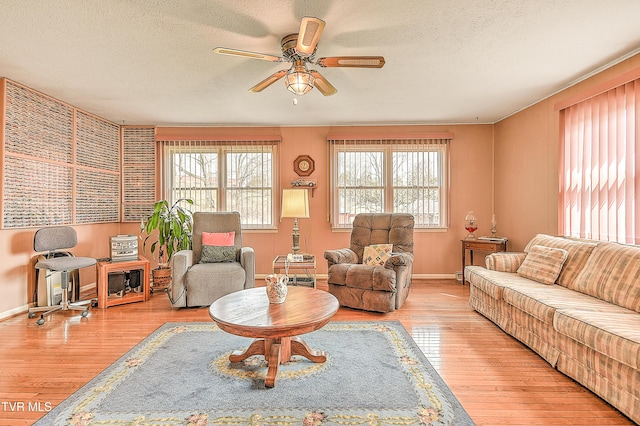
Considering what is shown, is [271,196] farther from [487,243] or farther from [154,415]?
[154,415]

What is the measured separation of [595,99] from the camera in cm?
311

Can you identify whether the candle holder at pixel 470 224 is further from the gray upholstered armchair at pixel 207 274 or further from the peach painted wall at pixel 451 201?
the gray upholstered armchair at pixel 207 274

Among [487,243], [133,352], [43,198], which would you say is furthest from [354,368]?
[43,198]

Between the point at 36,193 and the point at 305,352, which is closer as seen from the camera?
the point at 305,352

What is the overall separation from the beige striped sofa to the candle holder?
1224 millimetres

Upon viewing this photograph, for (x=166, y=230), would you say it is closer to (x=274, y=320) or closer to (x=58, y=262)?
(x=58, y=262)

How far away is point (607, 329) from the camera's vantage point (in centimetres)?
186

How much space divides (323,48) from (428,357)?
261 cm

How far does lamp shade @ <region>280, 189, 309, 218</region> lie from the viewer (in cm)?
414

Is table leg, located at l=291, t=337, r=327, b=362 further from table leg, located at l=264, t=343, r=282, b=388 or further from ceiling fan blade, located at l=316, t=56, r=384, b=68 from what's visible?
ceiling fan blade, located at l=316, t=56, r=384, b=68

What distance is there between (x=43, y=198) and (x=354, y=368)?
3.99 m

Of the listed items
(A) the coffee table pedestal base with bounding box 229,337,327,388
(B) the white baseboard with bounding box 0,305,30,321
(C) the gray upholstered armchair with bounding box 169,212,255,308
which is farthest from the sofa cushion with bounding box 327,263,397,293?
(B) the white baseboard with bounding box 0,305,30,321

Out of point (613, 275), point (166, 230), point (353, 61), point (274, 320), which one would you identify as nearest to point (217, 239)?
point (166, 230)

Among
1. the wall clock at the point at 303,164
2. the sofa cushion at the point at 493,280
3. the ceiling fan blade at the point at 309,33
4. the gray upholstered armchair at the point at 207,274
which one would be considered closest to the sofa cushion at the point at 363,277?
the sofa cushion at the point at 493,280
